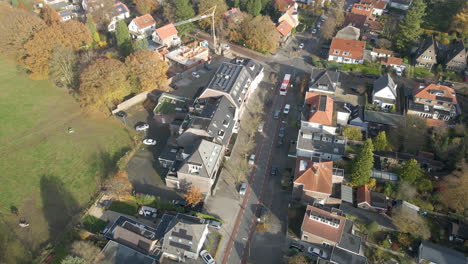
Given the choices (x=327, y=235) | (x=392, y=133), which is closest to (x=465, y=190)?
(x=392, y=133)

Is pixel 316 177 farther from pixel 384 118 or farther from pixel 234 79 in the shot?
pixel 234 79

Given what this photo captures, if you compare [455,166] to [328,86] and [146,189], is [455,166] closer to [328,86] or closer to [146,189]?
[328,86]

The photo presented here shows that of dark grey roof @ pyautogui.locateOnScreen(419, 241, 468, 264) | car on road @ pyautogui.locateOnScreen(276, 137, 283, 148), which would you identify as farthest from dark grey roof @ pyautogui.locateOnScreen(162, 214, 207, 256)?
dark grey roof @ pyautogui.locateOnScreen(419, 241, 468, 264)

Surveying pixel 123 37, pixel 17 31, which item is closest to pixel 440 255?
pixel 123 37

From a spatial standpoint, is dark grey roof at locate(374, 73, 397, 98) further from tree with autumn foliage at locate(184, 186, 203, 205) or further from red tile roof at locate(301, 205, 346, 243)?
tree with autumn foliage at locate(184, 186, 203, 205)

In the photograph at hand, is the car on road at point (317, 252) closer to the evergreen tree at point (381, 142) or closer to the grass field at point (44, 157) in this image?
the evergreen tree at point (381, 142)

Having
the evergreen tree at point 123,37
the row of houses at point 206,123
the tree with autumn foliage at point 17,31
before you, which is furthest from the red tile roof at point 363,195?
the tree with autumn foliage at point 17,31
